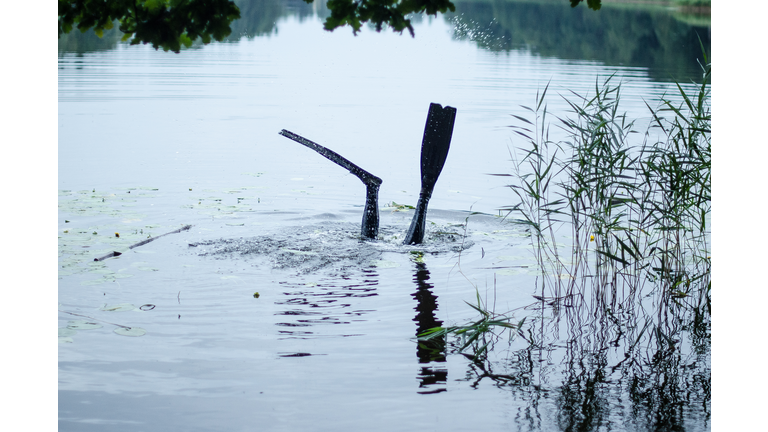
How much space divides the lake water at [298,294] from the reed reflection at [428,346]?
0.02 meters

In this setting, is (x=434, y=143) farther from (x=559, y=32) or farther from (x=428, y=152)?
(x=559, y=32)

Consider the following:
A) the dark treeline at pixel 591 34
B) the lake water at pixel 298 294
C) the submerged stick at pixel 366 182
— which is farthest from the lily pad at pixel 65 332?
the dark treeline at pixel 591 34

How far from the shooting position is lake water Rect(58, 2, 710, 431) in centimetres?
492

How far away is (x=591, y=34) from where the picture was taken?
44906mm

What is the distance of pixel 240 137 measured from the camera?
16.3 metres

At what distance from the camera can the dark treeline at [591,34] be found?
34.1m

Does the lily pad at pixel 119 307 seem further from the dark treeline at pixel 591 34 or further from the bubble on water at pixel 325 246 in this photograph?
the dark treeline at pixel 591 34

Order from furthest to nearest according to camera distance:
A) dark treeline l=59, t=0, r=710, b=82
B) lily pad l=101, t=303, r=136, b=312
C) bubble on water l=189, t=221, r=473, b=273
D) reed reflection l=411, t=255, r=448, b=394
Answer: dark treeline l=59, t=0, r=710, b=82 < bubble on water l=189, t=221, r=473, b=273 < lily pad l=101, t=303, r=136, b=312 < reed reflection l=411, t=255, r=448, b=394

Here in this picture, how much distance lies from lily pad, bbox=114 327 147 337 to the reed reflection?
7.28 ft

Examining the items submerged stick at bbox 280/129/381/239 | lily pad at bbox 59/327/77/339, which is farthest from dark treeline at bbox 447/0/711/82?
lily pad at bbox 59/327/77/339

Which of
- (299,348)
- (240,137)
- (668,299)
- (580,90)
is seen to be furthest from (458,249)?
(580,90)

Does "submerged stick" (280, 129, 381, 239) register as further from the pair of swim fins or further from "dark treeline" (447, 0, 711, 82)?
"dark treeline" (447, 0, 711, 82)

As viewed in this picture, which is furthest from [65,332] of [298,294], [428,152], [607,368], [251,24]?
[251,24]
